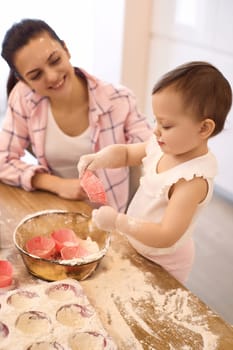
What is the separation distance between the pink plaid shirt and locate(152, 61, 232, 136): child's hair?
1.99 feet

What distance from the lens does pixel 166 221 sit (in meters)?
0.90

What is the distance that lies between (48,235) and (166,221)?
32cm

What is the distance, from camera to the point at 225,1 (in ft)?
8.13

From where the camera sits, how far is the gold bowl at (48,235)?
3.02 ft

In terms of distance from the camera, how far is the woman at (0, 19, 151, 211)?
4.35 feet

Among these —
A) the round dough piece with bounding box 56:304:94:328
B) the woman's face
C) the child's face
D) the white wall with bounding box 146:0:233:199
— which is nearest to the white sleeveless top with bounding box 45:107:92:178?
the woman's face

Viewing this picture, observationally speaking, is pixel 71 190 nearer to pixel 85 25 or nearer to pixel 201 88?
pixel 201 88

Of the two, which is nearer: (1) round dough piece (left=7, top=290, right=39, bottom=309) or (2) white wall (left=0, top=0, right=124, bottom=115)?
(1) round dough piece (left=7, top=290, right=39, bottom=309)

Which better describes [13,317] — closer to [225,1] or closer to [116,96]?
[116,96]

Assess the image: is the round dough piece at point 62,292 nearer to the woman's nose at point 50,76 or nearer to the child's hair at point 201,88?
the child's hair at point 201,88

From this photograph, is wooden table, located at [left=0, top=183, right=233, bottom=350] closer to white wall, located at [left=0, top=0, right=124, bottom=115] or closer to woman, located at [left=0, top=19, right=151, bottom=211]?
woman, located at [left=0, top=19, right=151, bottom=211]

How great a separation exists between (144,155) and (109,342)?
21.2 inches

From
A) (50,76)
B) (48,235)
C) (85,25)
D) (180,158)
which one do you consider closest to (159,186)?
(180,158)

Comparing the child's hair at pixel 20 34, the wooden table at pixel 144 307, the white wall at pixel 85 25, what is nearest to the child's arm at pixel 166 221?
the wooden table at pixel 144 307
